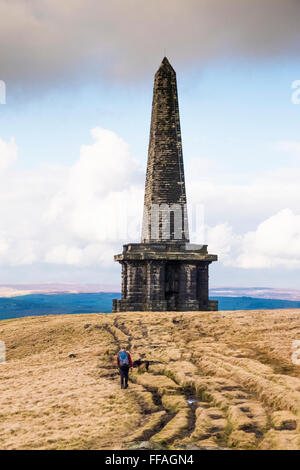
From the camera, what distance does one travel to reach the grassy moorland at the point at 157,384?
11.9 meters

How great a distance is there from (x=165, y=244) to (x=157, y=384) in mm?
16072

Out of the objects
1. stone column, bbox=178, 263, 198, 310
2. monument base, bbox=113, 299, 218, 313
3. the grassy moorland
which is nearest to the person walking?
the grassy moorland

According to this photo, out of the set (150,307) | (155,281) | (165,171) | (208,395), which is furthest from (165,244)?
(208,395)

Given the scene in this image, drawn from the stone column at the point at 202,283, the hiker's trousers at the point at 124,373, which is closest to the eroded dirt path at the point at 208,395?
the hiker's trousers at the point at 124,373

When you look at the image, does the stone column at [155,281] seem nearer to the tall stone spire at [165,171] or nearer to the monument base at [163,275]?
the monument base at [163,275]

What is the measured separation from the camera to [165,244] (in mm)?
31938

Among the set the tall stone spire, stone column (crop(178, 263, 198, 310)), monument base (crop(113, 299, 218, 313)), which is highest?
the tall stone spire

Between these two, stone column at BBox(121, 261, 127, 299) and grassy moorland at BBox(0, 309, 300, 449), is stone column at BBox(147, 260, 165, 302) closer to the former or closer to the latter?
stone column at BBox(121, 261, 127, 299)

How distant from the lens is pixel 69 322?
87.0ft

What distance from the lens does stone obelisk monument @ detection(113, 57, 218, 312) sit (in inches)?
1228

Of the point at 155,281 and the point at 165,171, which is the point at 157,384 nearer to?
the point at 155,281
